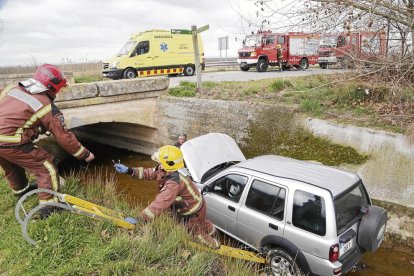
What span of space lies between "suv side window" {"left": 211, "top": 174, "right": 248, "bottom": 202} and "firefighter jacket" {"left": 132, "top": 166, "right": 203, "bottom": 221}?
3.09 ft

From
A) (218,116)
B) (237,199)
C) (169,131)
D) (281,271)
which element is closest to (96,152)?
(169,131)

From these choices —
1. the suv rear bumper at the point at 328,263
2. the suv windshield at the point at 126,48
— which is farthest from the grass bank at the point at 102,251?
the suv windshield at the point at 126,48

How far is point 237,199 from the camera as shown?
5070 millimetres

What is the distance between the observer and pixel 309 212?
4.09m

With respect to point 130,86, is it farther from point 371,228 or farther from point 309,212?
point 371,228

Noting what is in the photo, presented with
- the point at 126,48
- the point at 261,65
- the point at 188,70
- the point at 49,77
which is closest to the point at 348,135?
the point at 49,77

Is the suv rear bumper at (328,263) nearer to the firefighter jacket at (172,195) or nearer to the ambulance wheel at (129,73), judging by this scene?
the firefighter jacket at (172,195)

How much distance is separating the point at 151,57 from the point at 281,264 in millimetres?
14561

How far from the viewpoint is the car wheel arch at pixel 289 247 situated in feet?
13.7

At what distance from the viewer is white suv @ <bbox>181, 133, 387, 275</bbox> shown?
3945 mm

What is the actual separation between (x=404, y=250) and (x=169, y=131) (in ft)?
24.6

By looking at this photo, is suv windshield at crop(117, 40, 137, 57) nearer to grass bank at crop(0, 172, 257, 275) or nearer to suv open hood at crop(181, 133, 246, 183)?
suv open hood at crop(181, 133, 246, 183)

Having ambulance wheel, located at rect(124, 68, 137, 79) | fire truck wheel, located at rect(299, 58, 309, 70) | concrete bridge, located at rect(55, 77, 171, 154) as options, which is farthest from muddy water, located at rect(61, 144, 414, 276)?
fire truck wheel, located at rect(299, 58, 309, 70)

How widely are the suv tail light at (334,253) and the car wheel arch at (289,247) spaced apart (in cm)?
39
